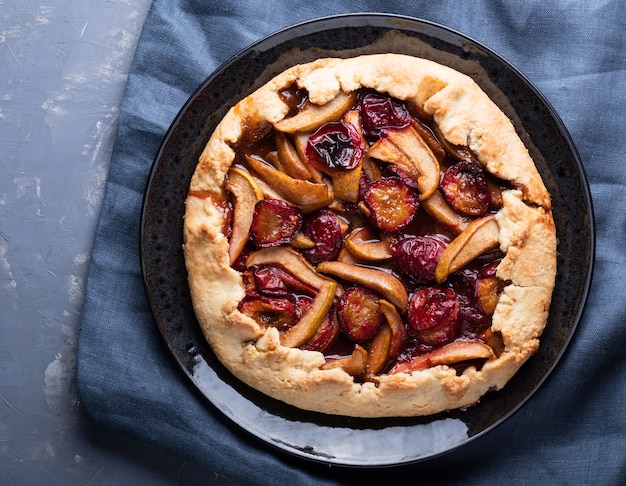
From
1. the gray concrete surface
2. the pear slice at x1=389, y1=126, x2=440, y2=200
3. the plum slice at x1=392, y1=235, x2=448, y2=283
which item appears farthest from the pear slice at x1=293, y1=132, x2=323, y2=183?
the gray concrete surface

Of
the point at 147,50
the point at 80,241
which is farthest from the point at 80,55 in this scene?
the point at 80,241

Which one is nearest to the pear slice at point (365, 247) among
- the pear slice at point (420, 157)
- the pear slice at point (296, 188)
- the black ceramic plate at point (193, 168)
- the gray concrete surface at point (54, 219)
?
the pear slice at point (296, 188)

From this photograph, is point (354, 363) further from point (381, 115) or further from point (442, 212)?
point (381, 115)

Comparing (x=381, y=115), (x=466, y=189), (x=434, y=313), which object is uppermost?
(x=381, y=115)

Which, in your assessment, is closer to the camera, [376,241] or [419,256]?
[419,256]

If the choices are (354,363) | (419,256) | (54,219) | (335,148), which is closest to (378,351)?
(354,363)

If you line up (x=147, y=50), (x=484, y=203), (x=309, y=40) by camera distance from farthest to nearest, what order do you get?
1. (x=147, y=50)
2. (x=309, y=40)
3. (x=484, y=203)

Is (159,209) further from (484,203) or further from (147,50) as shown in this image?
(484,203)
